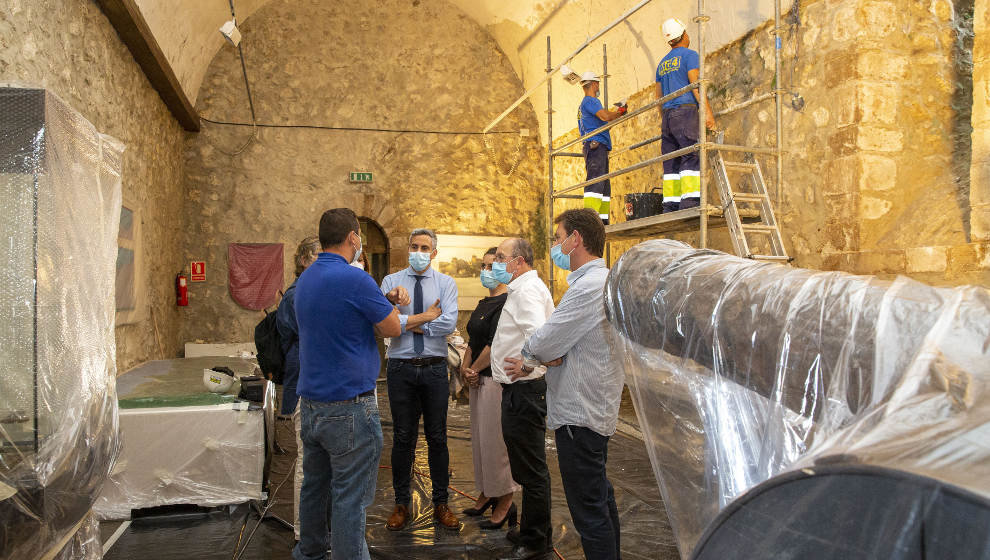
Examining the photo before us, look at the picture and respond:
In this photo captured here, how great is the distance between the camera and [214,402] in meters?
3.53

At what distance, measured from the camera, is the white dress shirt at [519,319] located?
9.71 ft

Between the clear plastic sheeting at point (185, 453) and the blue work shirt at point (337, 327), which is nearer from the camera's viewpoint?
the blue work shirt at point (337, 327)

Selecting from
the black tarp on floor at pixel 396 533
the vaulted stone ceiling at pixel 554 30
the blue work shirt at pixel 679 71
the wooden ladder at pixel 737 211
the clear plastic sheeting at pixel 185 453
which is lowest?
the black tarp on floor at pixel 396 533

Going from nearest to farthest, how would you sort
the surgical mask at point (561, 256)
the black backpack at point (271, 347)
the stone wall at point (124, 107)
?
the surgical mask at point (561, 256) < the stone wall at point (124, 107) < the black backpack at point (271, 347)

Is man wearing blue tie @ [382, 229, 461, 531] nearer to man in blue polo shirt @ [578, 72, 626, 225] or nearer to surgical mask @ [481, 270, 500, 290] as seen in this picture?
surgical mask @ [481, 270, 500, 290]

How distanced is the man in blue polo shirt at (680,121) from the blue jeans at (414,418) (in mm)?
2667

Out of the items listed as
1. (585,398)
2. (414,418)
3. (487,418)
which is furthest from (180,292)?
(585,398)

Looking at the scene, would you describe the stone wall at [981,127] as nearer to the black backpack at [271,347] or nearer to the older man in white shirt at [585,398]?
the older man in white shirt at [585,398]

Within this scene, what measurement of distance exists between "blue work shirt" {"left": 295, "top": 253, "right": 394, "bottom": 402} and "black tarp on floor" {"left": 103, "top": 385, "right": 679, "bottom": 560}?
105 cm

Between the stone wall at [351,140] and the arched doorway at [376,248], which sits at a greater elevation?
the stone wall at [351,140]

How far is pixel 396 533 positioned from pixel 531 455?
0.88 meters

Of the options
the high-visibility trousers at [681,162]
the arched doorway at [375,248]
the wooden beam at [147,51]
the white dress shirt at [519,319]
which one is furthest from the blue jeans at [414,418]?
the arched doorway at [375,248]

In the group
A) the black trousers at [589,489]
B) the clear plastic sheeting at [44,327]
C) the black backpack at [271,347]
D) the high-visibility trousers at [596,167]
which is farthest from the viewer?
the high-visibility trousers at [596,167]

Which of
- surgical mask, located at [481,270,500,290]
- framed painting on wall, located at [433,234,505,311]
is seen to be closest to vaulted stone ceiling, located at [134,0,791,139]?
framed painting on wall, located at [433,234,505,311]
